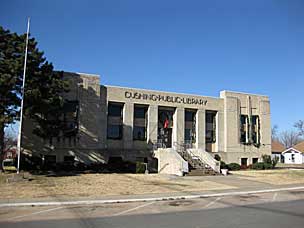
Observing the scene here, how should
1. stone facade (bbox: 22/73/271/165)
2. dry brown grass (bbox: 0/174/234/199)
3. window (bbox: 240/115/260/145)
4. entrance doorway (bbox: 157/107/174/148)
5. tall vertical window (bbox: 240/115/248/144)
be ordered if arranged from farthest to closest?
window (bbox: 240/115/260/145)
tall vertical window (bbox: 240/115/248/144)
entrance doorway (bbox: 157/107/174/148)
stone facade (bbox: 22/73/271/165)
dry brown grass (bbox: 0/174/234/199)

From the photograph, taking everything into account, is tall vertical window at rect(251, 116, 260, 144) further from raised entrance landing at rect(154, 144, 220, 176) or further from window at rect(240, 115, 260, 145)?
raised entrance landing at rect(154, 144, 220, 176)

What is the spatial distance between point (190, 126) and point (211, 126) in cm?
297

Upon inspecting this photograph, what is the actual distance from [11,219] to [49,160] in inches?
898

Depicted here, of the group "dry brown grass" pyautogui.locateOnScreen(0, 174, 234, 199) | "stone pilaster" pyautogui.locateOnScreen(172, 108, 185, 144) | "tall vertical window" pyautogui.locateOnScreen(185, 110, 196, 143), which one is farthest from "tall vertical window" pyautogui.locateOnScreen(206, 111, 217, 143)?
"dry brown grass" pyautogui.locateOnScreen(0, 174, 234, 199)

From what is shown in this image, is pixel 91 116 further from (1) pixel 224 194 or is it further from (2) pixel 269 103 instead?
(2) pixel 269 103

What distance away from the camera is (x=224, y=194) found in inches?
711

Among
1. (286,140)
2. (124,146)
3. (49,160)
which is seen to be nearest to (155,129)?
(124,146)

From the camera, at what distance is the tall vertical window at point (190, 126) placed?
1604 inches

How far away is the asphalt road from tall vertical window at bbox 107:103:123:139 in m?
22.2

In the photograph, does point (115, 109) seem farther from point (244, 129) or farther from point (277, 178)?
point (277, 178)

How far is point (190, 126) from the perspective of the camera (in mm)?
41125

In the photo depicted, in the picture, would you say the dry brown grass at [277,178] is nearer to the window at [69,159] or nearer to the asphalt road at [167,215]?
the asphalt road at [167,215]

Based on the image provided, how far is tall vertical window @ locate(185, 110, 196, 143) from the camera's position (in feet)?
134

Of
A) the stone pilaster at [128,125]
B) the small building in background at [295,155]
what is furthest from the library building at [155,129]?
the small building in background at [295,155]
